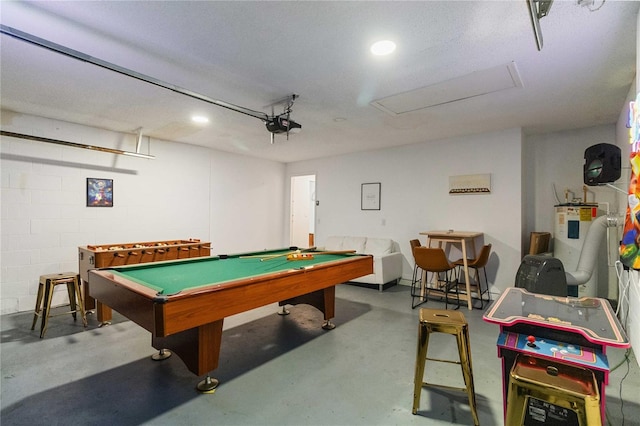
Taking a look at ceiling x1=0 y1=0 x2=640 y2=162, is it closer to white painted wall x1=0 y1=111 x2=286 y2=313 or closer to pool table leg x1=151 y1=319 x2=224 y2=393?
white painted wall x1=0 y1=111 x2=286 y2=313

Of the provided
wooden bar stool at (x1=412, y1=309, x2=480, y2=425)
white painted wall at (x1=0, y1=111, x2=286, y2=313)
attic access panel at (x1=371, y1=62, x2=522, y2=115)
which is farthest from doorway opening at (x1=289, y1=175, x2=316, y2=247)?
wooden bar stool at (x1=412, y1=309, x2=480, y2=425)

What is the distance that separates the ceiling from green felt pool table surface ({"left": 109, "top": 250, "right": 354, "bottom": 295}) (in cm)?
172

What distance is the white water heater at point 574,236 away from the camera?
12.9 ft

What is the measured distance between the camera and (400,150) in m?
5.55

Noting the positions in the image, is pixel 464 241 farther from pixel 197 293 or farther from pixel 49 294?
pixel 49 294

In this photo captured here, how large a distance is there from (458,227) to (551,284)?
188 centimetres

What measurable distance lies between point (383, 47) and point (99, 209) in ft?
14.6

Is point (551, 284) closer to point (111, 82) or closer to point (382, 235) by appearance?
point (382, 235)

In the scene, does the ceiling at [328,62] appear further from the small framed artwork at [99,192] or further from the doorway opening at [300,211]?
the doorway opening at [300,211]

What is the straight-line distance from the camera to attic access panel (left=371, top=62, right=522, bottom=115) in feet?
8.74

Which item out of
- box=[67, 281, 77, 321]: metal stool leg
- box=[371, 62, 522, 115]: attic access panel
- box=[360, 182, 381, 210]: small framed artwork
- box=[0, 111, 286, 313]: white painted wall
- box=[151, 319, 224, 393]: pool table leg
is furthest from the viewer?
box=[360, 182, 381, 210]: small framed artwork

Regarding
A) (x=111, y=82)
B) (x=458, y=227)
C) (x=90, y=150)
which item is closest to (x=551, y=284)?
(x=458, y=227)

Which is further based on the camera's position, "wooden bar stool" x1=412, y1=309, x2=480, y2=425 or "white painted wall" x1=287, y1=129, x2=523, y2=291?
"white painted wall" x1=287, y1=129, x2=523, y2=291

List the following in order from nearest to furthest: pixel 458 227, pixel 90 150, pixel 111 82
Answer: pixel 111 82
pixel 90 150
pixel 458 227
